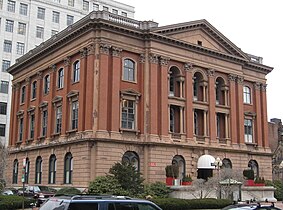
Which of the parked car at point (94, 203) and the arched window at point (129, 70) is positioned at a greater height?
the arched window at point (129, 70)

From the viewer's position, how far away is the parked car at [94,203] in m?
13.7

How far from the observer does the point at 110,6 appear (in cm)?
9331

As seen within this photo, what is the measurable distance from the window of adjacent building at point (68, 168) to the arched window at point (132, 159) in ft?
18.8

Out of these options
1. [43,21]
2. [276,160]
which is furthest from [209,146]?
[43,21]

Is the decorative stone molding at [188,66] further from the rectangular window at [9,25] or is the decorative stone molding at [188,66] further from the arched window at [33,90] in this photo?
the rectangular window at [9,25]

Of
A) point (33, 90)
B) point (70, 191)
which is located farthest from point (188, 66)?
point (33, 90)

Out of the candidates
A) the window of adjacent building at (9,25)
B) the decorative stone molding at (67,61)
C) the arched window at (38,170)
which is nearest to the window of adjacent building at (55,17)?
the window of adjacent building at (9,25)

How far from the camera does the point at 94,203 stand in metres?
13.9

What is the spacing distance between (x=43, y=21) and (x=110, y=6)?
15.1 metres

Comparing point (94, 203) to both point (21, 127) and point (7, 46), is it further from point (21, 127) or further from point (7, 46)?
point (7, 46)

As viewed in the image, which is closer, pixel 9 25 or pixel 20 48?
pixel 9 25

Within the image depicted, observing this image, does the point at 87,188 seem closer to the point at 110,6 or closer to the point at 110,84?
the point at 110,84

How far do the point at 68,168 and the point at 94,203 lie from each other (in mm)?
33272

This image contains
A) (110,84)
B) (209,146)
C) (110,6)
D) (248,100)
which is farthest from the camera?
(110,6)
